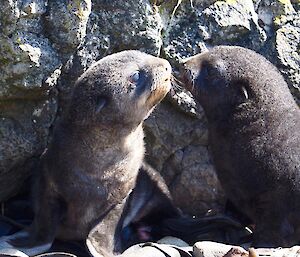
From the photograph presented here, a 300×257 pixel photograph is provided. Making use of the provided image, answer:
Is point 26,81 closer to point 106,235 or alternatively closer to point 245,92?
point 106,235

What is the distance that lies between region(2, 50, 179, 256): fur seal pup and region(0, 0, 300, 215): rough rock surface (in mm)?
316

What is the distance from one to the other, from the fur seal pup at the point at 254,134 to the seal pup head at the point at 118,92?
2.12 feet

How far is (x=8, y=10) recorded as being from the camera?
6.20m

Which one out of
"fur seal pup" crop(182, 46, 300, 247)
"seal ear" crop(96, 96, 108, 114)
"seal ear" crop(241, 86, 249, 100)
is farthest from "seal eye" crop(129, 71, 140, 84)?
"seal ear" crop(241, 86, 249, 100)

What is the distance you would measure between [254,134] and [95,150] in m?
1.22

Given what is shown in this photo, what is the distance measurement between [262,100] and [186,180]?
100 cm

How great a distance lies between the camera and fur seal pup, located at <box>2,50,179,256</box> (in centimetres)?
622

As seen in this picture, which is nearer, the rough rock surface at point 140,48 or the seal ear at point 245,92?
the rough rock surface at point 140,48

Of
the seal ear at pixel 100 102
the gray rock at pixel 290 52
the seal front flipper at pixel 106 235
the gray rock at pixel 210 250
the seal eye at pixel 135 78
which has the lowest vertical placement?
the seal front flipper at pixel 106 235

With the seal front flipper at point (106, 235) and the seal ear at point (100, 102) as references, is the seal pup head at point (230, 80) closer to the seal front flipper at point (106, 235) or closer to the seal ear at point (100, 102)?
the seal ear at point (100, 102)

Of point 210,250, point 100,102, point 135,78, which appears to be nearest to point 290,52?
point 135,78

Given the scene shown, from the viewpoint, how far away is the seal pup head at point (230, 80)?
22.1 ft

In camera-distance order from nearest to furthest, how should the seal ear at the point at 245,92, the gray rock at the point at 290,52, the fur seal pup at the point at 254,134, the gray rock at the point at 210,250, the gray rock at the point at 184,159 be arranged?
the gray rock at the point at 210,250 < the fur seal pup at the point at 254,134 < the seal ear at the point at 245,92 < the gray rock at the point at 184,159 < the gray rock at the point at 290,52

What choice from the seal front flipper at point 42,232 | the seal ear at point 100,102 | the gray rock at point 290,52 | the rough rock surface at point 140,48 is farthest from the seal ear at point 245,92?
the seal front flipper at point 42,232
